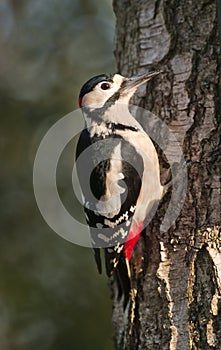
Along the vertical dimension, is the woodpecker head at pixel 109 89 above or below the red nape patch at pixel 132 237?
above

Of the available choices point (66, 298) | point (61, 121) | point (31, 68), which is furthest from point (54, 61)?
point (66, 298)

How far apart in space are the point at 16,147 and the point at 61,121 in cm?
41

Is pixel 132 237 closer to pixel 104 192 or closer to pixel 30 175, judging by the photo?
pixel 104 192

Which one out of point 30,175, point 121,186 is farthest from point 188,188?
point 30,175

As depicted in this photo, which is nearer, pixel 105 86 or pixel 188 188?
pixel 188 188

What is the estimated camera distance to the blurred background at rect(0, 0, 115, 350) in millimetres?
5070

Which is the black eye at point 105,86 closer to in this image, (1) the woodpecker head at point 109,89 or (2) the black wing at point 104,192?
(1) the woodpecker head at point 109,89

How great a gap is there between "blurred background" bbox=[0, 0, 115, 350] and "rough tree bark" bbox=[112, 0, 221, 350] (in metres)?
1.39

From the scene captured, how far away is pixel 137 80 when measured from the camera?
3.55 m

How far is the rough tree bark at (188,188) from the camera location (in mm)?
3072

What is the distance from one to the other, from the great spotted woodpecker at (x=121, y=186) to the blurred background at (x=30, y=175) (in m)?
1.53

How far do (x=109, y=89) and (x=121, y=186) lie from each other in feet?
1.83

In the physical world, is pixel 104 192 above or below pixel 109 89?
below

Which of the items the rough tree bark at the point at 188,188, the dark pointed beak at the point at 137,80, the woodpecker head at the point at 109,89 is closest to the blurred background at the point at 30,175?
the rough tree bark at the point at 188,188
